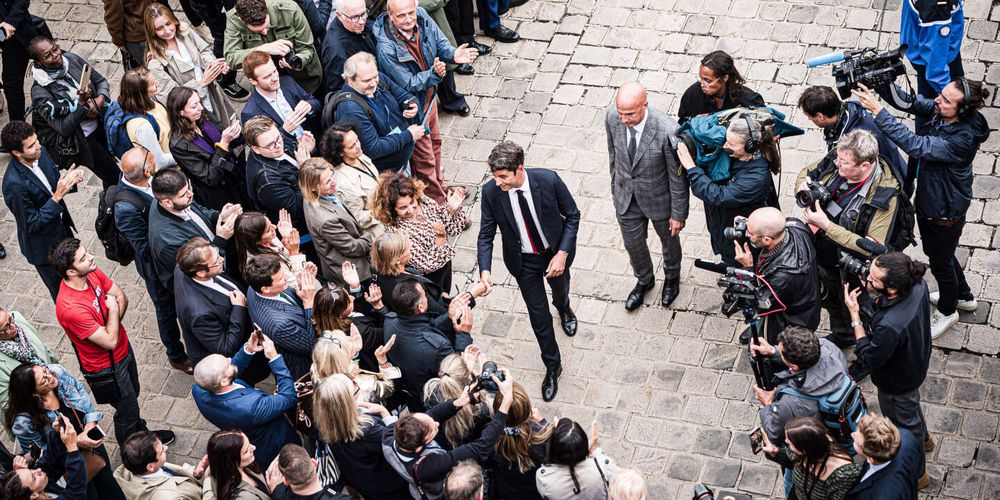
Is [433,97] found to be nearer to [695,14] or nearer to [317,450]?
[695,14]

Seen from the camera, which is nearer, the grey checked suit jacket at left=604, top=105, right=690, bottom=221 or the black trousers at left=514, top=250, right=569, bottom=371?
the grey checked suit jacket at left=604, top=105, right=690, bottom=221

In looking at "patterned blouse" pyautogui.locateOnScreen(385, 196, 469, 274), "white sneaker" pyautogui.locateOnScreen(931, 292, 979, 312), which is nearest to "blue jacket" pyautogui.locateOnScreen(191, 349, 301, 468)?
"patterned blouse" pyautogui.locateOnScreen(385, 196, 469, 274)

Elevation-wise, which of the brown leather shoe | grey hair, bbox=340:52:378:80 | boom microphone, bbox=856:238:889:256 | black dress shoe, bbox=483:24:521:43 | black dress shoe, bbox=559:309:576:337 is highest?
grey hair, bbox=340:52:378:80

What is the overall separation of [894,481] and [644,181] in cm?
318

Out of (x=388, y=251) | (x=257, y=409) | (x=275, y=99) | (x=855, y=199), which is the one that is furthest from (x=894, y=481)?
(x=275, y=99)

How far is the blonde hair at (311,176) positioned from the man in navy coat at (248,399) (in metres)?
1.39

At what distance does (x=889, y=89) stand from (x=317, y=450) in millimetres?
5068

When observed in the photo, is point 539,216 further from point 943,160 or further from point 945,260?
point 945,260

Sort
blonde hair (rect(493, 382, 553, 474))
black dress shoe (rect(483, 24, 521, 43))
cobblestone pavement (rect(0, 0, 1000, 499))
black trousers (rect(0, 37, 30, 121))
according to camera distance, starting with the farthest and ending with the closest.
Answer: black dress shoe (rect(483, 24, 521, 43))
black trousers (rect(0, 37, 30, 121))
cobblestone pavement (rect(0, 0, 1000, 499))
blonde hair (rect(493, 382, 553, 474))

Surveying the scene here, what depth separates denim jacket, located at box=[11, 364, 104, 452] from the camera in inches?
278

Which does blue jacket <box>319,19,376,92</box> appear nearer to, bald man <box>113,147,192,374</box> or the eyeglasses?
the eyeglasses

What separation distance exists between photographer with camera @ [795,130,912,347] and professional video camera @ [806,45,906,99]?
0.52m

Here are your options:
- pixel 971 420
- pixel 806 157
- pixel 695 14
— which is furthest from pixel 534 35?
pixel 971 420

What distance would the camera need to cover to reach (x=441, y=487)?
20.8 feet
